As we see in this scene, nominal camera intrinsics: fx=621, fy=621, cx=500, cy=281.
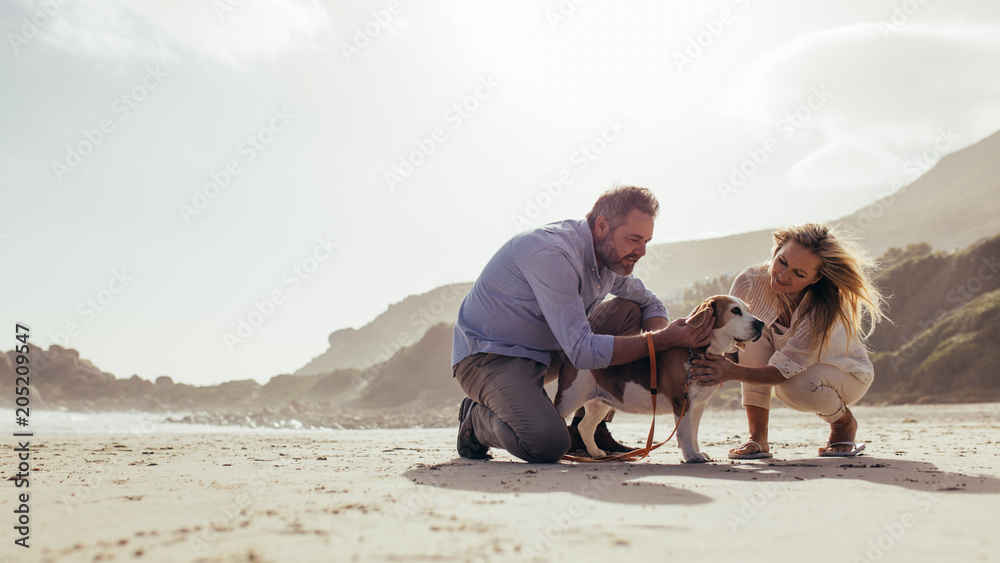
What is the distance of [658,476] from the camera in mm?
3461

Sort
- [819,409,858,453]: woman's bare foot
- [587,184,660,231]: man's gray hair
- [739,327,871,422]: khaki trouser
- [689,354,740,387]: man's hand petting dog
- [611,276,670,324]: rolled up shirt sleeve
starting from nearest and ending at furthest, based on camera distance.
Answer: [689,354,740,387]: man's hand petting dog → [587,184,660,231]: man's gray hair → [739,327,871,422]: khaki trouser → [819,409,858,453]: woman's bare foot → [611,276,670,324]: rolled up shirt sleeve

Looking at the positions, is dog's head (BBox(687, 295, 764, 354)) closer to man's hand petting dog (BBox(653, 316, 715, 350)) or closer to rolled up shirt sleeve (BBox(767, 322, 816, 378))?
man's hand petting dog (BBox(653, 316, 715, 350))

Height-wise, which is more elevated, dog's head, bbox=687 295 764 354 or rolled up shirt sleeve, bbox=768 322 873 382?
dog's head, bbox=687 295 764 354

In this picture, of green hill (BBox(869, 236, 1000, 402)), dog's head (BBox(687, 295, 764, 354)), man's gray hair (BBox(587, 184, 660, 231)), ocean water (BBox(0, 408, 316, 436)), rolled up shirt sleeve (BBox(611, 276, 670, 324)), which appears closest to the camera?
dog's head (BBox(687, 295, 764, 354))

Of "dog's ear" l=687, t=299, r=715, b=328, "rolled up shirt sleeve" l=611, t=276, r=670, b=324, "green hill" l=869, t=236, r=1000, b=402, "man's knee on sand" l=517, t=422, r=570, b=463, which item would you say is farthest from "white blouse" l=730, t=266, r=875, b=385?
"green hill" l=869, t=236, r=1000, b=402

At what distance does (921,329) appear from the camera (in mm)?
20609

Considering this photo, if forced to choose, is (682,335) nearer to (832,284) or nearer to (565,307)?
(565,307)

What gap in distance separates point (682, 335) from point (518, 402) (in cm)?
124

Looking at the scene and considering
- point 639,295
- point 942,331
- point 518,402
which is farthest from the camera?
point 942,331

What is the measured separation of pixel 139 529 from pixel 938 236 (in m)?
66.6

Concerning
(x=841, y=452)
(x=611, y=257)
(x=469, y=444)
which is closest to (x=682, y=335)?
(x=611, y=257)

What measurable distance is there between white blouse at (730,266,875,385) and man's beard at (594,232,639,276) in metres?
1.05

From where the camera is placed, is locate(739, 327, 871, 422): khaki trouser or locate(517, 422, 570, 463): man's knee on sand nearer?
locate(517, 422, 570, 463): man's knee on sand

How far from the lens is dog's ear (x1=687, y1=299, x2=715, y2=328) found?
4.24 m
